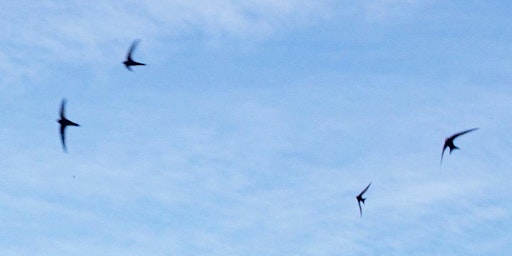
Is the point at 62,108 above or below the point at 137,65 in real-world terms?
below

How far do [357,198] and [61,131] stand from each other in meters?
28.2

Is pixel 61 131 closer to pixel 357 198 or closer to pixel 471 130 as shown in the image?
pixel 357 198

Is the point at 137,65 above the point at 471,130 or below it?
above

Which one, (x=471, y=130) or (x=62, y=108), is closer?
(x=471, y=130)

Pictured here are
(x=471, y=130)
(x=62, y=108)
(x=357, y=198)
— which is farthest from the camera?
(x=357, y=198)

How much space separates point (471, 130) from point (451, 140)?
10.0 metres

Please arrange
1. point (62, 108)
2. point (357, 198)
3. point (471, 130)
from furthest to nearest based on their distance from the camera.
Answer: point (357, 198), point (62, 108), point (471, 130)

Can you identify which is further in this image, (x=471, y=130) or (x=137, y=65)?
(x=137, y=65)

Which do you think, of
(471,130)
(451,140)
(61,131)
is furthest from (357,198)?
(61,131)

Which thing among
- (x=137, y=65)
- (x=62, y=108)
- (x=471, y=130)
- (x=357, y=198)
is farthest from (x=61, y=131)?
(x=471, y=130)

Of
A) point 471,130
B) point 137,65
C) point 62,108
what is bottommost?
point 471,130

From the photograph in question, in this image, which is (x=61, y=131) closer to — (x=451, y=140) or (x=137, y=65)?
(x=137, y=65)

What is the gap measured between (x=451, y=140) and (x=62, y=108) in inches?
1265

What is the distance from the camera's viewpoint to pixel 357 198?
83.9 meters
